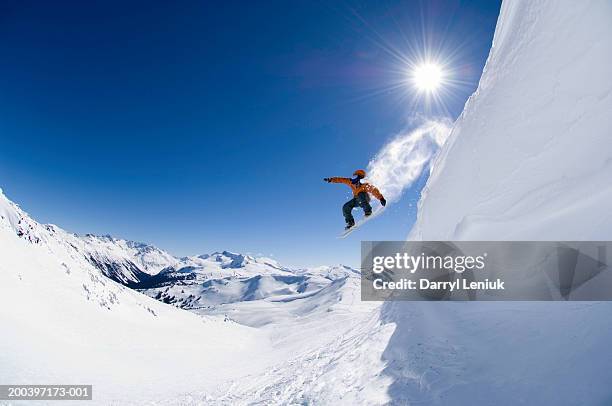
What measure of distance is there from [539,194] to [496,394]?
5.12 meters

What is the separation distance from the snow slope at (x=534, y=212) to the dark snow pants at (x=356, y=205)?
469 centimetres

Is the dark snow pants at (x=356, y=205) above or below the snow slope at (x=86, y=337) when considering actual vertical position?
above

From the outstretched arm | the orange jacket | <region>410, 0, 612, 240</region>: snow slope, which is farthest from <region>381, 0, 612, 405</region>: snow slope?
the outstretched arm

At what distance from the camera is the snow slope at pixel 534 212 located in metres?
5.12

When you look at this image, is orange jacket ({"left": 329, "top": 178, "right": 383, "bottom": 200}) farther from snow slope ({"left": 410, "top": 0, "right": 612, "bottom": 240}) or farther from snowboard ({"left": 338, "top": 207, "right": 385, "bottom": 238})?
snow slope ({"left": 410, "top": 0, "right": 612, "bottom": 240})

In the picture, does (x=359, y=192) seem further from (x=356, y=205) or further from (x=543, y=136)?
(x=543, y=136)

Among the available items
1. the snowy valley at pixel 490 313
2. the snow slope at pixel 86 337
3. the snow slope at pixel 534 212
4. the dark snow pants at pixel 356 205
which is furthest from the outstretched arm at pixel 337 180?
the snow slope at pixel 86 337

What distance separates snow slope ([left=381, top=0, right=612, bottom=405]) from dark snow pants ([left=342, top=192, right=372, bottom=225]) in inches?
185

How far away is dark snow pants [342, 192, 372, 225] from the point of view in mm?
15258

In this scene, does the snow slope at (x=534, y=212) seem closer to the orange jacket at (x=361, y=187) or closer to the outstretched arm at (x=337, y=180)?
the orange jacket at (x=361, y=187)

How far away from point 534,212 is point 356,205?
28.1ft

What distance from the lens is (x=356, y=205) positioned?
15.7 metres

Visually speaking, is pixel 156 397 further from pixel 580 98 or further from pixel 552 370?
pixel 580 98

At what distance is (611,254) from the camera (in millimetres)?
5891
